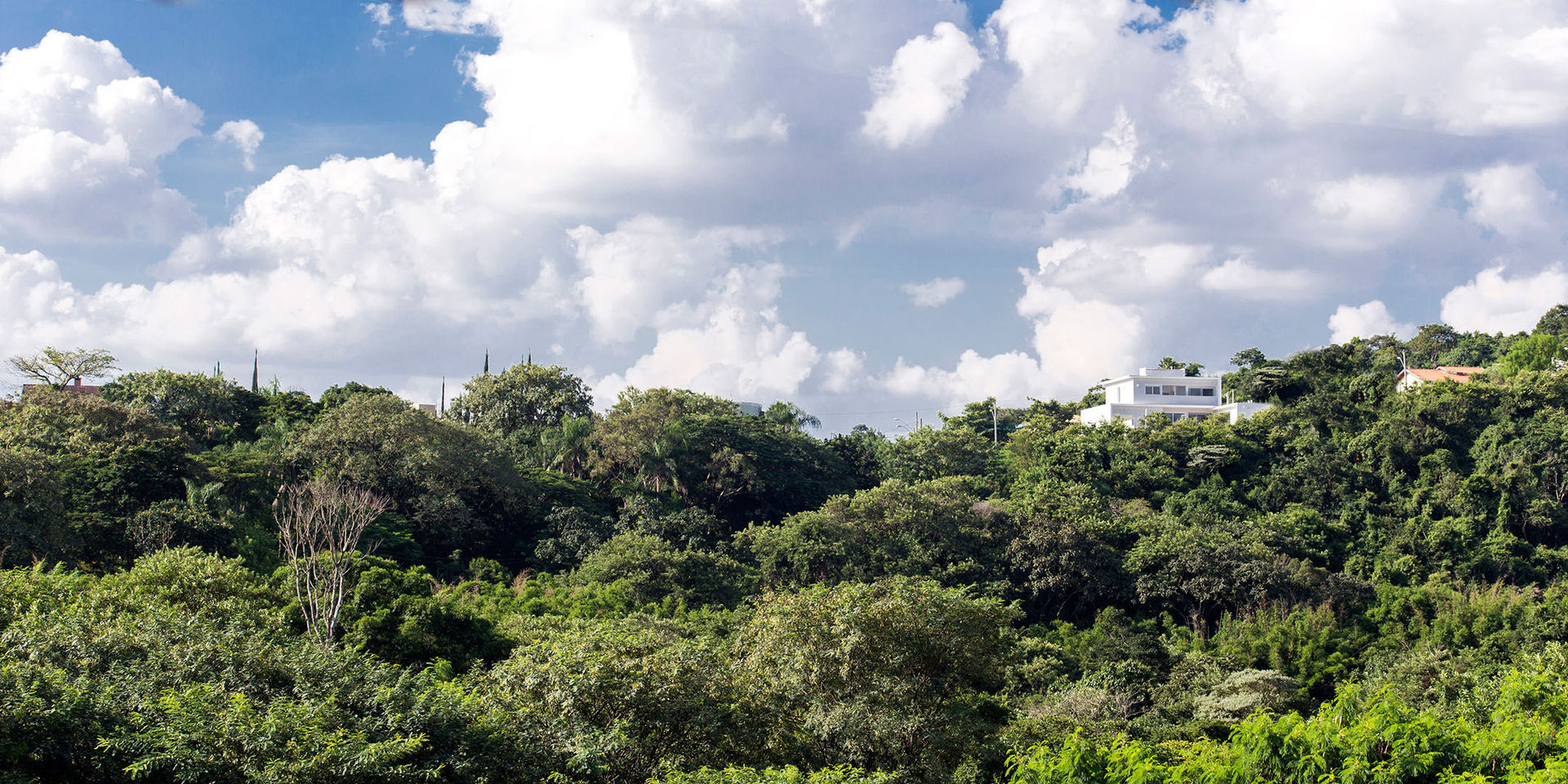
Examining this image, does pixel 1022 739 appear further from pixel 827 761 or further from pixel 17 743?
pixel 17 743

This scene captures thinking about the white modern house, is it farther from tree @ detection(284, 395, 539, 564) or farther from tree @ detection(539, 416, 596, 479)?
tree @ detection(284, 395, 539, 564)

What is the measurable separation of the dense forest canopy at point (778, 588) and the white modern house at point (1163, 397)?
206 cm

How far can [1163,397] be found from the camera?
58.9 m

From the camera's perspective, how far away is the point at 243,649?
12.6 m

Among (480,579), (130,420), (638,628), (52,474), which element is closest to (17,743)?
(638,628)

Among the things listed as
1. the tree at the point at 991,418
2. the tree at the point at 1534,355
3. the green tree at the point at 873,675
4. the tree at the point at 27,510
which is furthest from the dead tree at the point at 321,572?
the tree at the point at 1534,355

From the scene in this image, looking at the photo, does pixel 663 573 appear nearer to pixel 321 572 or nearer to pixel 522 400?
pixel 321 572

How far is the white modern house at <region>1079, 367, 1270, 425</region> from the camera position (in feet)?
189

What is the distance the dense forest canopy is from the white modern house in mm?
2056

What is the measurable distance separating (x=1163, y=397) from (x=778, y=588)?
1353 inches

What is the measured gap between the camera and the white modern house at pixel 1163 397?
57.5 metres

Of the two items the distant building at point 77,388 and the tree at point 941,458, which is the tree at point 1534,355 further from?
the distant building at point 77,388

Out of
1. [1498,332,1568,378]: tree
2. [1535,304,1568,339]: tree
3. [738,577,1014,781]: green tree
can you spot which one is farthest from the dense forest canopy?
[1535,304,1568,339]: tree

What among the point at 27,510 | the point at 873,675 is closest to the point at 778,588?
the point at 873,675
